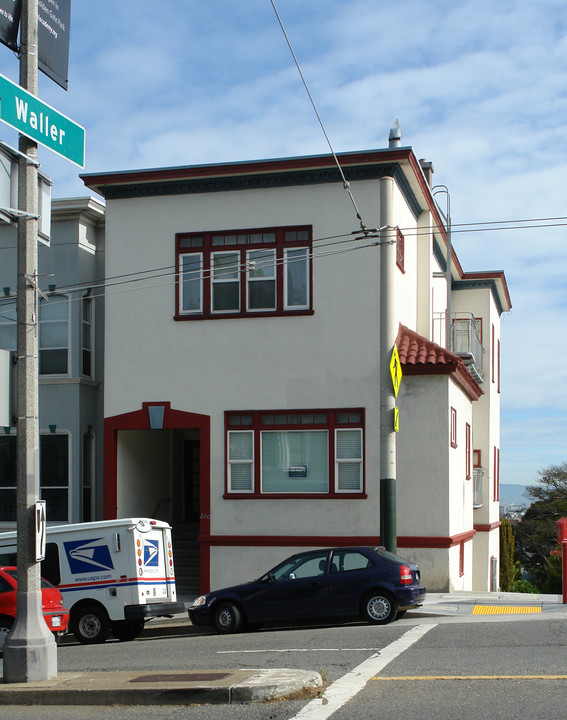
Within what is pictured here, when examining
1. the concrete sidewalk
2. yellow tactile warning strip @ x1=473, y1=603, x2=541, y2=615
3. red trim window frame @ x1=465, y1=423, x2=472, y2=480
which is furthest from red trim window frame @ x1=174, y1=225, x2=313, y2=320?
the concrete sidewalk

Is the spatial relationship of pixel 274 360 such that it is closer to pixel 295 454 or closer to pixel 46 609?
pixel 295 454

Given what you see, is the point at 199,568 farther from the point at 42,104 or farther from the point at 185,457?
the point at 42,104

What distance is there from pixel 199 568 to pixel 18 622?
12884mm

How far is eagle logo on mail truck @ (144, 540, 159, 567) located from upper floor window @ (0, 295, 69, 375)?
290 inches

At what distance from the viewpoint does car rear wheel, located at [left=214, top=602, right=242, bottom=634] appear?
16.4 m

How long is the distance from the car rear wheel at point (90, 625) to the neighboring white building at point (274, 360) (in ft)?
16.0

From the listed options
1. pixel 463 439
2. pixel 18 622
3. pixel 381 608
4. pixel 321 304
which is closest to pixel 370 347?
pixel 321 304

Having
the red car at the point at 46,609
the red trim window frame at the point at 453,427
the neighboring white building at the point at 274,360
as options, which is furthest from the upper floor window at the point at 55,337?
the red trim window frame at the point at 453,427

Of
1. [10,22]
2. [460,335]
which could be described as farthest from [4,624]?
[460,335]

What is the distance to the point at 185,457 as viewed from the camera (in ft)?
88.6

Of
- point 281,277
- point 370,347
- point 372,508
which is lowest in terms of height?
point 372,508

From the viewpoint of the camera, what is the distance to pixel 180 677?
9906 mm

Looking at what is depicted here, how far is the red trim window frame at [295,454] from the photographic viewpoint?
21.0 meters

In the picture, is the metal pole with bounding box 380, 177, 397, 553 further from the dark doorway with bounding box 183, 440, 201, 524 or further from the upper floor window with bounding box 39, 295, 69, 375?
the dark doorway with bounding box 183, 440, 201, 524
